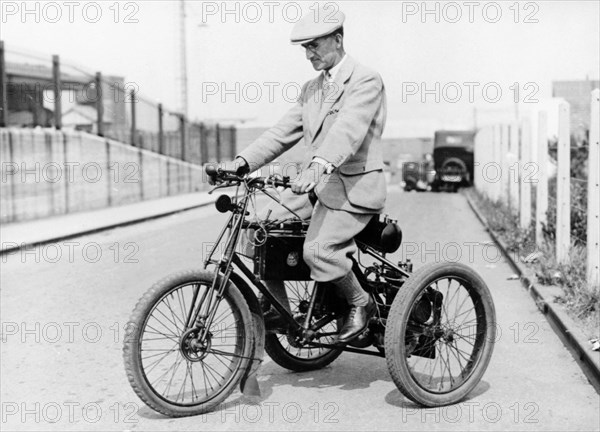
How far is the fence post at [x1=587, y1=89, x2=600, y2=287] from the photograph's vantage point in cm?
754

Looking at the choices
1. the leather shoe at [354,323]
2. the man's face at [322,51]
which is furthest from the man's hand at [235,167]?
the leather shoe at [354,323]

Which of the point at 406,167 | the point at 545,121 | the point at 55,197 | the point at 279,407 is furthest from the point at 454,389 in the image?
the point at 406,167

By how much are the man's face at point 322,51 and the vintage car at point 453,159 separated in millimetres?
30097

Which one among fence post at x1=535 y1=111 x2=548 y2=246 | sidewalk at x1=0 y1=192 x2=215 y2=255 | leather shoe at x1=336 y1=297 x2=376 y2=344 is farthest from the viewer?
sidewalk at x1=0 y1=192 x2=215 y2=255

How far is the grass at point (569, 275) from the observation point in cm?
665

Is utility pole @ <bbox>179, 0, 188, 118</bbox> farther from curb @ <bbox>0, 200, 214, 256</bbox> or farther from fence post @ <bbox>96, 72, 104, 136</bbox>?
fence post @ <bbox>96, 72, 104, 136</bbox>

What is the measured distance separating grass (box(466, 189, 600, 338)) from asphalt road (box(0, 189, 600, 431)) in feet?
0.85

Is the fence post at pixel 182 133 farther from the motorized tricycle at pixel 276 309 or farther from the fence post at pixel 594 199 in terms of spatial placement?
the motorized tricycle at pixel 276 309

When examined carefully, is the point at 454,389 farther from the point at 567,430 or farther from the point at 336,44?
the point at 336,44

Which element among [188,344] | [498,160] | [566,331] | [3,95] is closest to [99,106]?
[3,95]

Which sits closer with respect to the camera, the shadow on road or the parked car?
the shadow on road

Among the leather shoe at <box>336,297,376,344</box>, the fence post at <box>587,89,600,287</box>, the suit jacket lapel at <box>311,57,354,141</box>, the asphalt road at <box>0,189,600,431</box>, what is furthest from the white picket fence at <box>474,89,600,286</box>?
the suit jacket lapel at <box>311,57,354,141</box>

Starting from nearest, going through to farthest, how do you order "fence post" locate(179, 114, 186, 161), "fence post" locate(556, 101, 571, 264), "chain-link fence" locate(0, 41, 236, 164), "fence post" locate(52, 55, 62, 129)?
"fence post" locate(556, 101, 571, 264) < "chain-link fence" locate(0, 41, 236, 164) < "fence post" locate(52, 55, 62, 129) < "fence post" locate(179, 114, 186, 161)

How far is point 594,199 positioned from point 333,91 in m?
3.64
